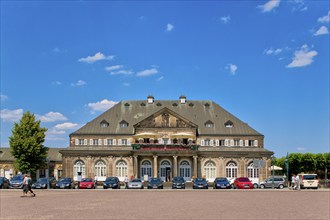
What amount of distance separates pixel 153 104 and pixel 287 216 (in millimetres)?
61544

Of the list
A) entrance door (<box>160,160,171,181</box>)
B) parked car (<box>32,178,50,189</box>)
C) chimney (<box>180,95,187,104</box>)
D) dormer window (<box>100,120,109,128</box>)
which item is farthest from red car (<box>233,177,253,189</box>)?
chimney (<box>180,95,187,104</box>)

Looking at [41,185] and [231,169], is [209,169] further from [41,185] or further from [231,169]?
[41,185]

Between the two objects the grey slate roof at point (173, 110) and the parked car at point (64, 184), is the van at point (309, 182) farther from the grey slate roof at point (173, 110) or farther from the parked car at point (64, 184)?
the parked car at point (64, 184)

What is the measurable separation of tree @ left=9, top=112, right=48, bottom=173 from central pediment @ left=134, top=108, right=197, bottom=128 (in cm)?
1464

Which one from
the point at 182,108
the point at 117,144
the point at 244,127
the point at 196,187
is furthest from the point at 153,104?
the point at 196,187

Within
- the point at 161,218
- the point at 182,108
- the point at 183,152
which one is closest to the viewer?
the point at 161,218

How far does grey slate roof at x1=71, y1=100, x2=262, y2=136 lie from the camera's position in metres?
74.1

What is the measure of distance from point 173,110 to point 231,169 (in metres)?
13.4

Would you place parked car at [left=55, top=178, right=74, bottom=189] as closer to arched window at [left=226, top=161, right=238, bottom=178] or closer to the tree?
the tree

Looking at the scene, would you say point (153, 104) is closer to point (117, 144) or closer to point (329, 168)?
point (117, 144)

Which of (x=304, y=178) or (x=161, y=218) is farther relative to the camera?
(x=304, y=178)

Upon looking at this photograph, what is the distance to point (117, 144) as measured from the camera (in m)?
73.8

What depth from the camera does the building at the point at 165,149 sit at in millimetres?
71438

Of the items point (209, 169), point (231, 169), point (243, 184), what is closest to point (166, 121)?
point (209, 169)
